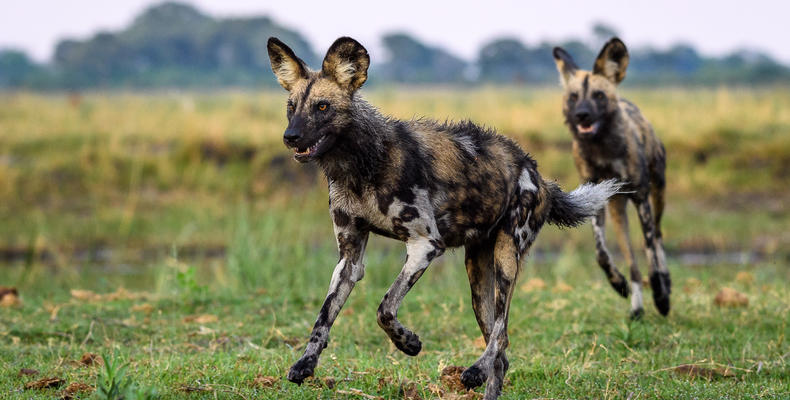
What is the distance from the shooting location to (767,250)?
14328 mm

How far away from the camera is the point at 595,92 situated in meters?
7.50

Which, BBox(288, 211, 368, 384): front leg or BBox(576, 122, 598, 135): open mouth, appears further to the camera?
BBox(576, 122, 598, 135): open mouth

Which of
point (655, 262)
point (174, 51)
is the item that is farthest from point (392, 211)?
point (174, 51)

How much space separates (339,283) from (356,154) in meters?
0.65

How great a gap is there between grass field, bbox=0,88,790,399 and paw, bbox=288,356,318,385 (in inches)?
17.9

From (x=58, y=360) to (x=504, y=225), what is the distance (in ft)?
9.35

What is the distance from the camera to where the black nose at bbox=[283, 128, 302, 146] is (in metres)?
4.16

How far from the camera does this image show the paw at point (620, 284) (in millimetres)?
7273

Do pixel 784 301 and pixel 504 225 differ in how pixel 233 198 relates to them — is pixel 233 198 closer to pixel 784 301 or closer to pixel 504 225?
pixel 784 301

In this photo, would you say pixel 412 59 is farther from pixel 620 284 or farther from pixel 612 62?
pixel 620 284

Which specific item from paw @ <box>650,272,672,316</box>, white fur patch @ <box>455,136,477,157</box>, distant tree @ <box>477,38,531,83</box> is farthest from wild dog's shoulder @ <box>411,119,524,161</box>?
distant tree @ <box>477,38,531,83</box>

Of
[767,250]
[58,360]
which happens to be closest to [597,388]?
[58,360]

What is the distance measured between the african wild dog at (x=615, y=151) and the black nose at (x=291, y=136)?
12.2 ft

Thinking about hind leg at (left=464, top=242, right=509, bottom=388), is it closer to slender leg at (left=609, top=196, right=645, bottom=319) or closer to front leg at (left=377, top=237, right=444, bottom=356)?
front leg at (left=377, top=237, right=444, bottom=356)
